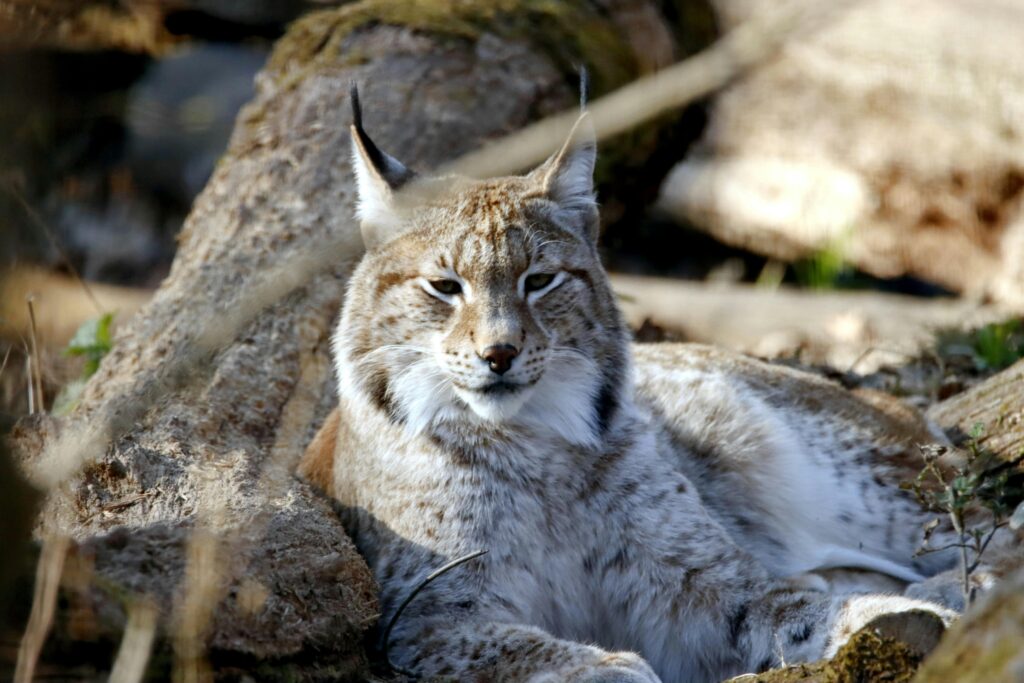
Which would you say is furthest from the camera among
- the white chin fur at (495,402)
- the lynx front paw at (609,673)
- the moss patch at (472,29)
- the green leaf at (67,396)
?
the moss patch at (472,29)

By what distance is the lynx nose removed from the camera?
4.19 meters

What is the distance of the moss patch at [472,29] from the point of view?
730 centimetres

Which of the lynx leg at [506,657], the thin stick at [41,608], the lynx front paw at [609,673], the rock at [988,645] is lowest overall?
the lynx leg at [506,657]

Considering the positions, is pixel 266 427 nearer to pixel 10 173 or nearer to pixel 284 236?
pixel 284 236

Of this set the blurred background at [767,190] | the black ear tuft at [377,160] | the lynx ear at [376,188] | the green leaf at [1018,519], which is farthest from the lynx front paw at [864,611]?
the blurred background at [767,190]

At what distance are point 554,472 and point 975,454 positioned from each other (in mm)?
1508

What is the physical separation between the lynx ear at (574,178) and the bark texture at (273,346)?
125 cm

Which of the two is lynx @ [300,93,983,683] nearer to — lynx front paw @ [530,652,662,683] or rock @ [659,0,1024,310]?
lynx front paw @ [530,652,662,683]

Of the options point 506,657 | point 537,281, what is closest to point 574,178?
point 537,281

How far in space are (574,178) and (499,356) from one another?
3.25ft

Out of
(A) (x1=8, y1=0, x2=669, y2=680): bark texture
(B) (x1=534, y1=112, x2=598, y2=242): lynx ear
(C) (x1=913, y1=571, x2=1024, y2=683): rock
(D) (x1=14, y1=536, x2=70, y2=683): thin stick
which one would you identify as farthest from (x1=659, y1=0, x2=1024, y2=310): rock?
(D) (x1=14, y1=536, x2=70, y2=683): thin stick

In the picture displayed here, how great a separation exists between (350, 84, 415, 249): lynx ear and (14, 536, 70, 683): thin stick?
2.02 metres

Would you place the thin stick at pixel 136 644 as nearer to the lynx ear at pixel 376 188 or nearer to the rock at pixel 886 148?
the lynx ear at pixel 376 188

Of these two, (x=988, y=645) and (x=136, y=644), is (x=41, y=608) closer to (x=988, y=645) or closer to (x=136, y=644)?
(x=136, y=644)
